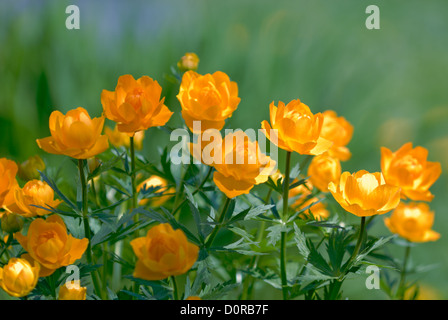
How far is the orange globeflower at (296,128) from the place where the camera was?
0.46 meters

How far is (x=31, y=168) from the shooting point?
56cm

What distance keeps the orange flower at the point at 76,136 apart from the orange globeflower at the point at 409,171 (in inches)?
12.1

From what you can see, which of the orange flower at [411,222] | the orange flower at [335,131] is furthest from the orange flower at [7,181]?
the orange flower at [411,222]

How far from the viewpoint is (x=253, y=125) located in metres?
1.18

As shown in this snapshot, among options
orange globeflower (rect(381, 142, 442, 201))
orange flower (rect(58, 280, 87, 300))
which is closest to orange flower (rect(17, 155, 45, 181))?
orange flower (rect(58, 280, 87, 300))

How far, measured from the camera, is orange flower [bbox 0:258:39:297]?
0.43m

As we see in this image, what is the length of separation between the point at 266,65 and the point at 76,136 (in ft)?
3.12

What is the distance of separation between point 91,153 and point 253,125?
766 mm

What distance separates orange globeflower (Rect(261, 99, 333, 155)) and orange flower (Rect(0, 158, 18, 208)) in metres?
0.25

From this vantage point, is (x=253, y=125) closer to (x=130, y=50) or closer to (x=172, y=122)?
(x=172, y=122)

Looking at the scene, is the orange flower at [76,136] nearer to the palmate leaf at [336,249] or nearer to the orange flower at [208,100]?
the orange flower at [208,100]

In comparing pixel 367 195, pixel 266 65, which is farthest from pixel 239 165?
pixel 266 65

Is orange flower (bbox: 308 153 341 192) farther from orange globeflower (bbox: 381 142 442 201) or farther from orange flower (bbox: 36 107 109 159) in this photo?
orange flower (bbox: 36 107 109 159)

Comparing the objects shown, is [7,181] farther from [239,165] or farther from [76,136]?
[239,165]
